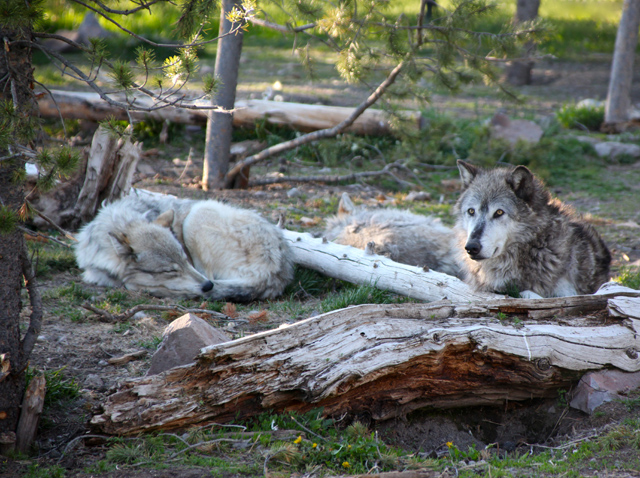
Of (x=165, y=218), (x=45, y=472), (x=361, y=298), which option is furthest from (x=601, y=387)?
(x=165, y=218)

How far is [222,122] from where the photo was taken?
350 inches

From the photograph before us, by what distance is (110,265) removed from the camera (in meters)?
6.02

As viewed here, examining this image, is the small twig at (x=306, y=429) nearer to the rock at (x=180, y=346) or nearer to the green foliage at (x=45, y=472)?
the rock at (x=180, y=346)

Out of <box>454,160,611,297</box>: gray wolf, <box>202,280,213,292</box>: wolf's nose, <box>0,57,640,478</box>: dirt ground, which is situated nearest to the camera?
<box>0,57,640,478</box>: dirt ground

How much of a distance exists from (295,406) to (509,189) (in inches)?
112

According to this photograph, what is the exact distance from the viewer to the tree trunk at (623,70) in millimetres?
12078

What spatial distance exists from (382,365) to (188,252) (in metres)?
3.74

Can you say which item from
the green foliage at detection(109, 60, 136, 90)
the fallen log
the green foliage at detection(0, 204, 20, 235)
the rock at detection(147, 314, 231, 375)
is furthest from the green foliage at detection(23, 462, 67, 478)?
the fallen log

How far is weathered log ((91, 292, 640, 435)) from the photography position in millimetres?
3232

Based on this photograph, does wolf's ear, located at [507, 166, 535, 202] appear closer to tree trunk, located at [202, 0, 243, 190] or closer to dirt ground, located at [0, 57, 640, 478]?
dirt ground, located at [0, 57, 640, 478]

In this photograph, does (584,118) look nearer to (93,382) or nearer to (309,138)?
(309,138)

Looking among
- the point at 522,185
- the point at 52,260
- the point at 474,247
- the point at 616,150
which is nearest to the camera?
the point at 474,247

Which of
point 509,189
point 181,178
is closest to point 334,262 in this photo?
point 509,189

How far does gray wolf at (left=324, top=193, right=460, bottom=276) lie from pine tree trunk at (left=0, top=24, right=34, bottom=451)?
3.63 m
